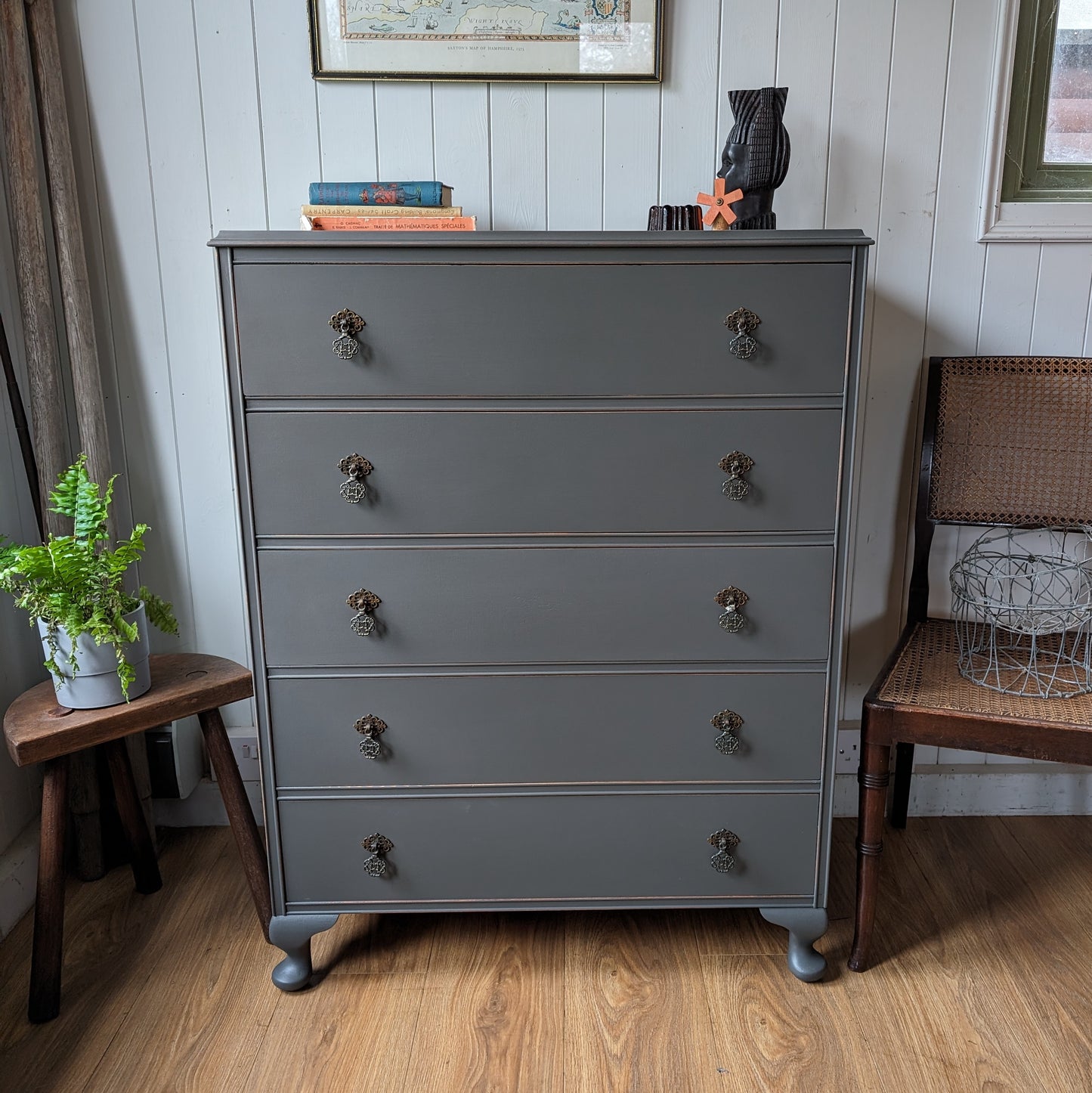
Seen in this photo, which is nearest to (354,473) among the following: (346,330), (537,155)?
(346,330)

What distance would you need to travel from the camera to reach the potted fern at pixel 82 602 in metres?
1.40

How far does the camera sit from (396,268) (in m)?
1.30

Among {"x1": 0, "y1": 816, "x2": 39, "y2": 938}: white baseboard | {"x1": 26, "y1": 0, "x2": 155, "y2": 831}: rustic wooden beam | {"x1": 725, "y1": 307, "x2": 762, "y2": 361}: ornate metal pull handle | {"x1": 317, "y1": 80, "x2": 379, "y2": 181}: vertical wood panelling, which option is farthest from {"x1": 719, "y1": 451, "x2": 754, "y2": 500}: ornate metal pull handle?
{"x1": 0, "y1": 816, "x2": 39, "y2": 938}: white baseboard

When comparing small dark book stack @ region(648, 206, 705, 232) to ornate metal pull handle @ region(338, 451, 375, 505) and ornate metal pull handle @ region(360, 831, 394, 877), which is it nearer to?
ornate metal pull handle @ region(338, 451, 375, 505)

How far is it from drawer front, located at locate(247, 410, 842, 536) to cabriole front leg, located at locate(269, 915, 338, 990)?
2.38 feet

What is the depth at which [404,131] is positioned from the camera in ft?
5.74

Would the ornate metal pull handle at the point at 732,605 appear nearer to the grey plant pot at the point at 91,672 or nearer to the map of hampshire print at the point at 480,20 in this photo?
the grey plant pot at the point at 91,672

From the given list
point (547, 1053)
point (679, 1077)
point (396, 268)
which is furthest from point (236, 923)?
point (396, 268)

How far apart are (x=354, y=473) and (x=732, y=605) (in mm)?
665

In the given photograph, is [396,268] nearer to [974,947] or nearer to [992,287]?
[992,287]

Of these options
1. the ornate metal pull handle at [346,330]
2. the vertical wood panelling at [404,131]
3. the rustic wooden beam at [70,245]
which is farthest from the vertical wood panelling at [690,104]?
the rustic wooden beam at [70,245]

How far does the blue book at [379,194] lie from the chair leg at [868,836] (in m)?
1.23

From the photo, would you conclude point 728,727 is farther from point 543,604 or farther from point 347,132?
point 347,132

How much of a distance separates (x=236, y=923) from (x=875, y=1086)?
1240 millimetres
